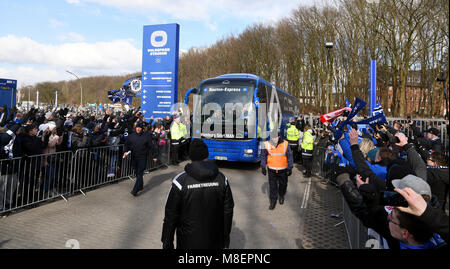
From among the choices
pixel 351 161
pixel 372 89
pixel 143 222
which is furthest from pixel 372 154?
pixel 372 89

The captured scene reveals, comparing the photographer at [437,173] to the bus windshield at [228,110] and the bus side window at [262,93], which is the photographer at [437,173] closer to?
the bus windshield at [228,110]

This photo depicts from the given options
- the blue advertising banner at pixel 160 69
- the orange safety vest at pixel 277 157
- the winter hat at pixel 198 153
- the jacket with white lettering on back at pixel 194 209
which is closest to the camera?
the jacket with white lettering on back at pixel 194 209

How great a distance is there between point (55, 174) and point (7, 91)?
2173 cm

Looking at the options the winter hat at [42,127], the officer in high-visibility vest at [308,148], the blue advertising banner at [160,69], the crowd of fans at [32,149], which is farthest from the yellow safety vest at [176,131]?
the blue advertising banner at [160,69]

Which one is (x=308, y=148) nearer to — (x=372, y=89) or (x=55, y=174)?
(x=372, y=89)

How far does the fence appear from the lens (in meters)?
6.18

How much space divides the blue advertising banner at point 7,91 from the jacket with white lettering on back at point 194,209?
2620 cm

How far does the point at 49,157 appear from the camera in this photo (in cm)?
703

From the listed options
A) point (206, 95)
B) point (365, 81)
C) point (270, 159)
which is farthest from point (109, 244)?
point (365, 81)

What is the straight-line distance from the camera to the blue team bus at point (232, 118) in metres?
11.4

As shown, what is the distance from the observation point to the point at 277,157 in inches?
284

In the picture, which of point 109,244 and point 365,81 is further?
point 365,81

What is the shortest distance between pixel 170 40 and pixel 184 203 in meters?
16.2
